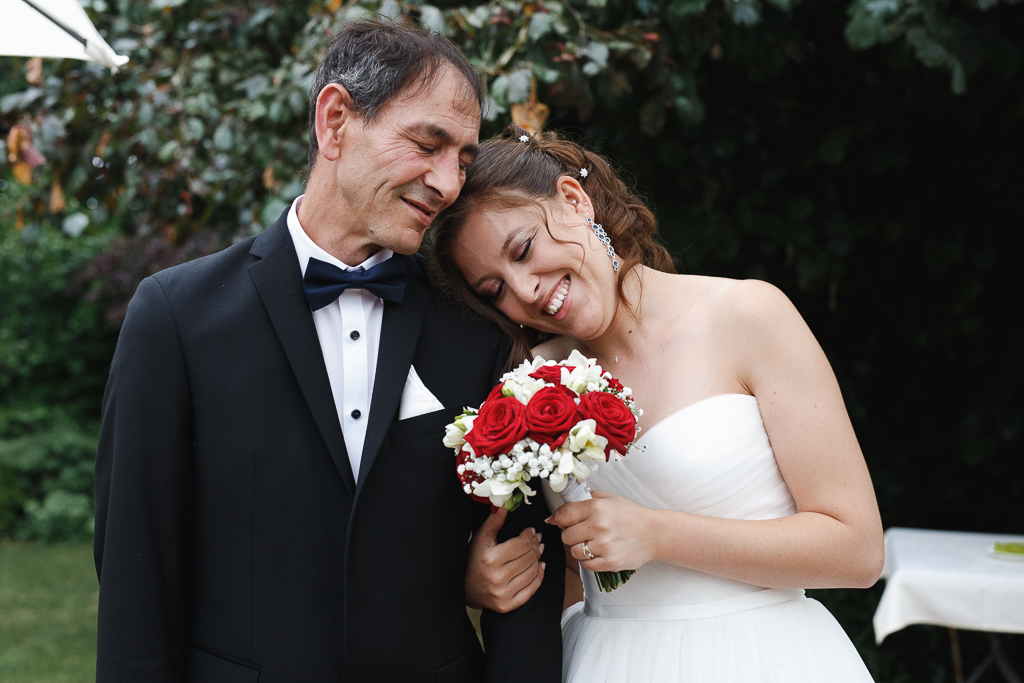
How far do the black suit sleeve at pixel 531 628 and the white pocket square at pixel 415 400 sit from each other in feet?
1.11

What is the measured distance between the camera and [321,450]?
5.86 feet

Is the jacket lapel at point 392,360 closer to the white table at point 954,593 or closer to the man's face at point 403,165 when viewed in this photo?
the man's face at point 403,165

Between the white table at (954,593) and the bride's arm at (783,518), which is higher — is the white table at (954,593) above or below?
below

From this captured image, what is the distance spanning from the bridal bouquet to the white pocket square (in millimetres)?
92

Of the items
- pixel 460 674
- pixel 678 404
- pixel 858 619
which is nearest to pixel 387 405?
pixel 460 674

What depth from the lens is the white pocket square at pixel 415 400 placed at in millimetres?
1892

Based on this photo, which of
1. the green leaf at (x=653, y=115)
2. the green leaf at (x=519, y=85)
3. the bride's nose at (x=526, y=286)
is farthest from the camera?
the green leaf at (x=653, y=115)

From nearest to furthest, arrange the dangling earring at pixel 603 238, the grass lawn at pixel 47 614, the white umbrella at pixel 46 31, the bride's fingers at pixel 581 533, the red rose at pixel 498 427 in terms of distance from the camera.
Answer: the red rose at pixel 498 427 → the bride's fingers at pixel 581 533 → the dangling earring at pixel 603 238 → the white umbrella at pixel 46 31 → the grass lawn at pixel 47 614

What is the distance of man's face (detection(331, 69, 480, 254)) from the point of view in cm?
193

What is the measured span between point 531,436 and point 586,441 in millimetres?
114

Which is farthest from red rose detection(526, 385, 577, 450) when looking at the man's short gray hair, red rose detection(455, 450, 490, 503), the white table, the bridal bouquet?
the white table

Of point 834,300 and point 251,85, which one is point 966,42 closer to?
point 834,300

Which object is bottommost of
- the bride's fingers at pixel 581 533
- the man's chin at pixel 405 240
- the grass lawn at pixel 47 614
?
the grass lawn at pixel 47 614

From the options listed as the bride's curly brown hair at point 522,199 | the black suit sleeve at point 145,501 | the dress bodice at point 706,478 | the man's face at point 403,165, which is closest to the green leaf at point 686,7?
the bride's curly brown hair at point 522,199
